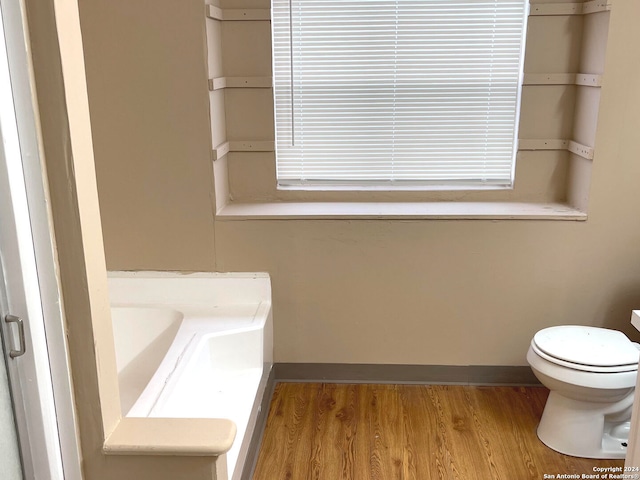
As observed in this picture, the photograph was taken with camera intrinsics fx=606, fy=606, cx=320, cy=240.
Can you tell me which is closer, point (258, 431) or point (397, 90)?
point (258, 431)

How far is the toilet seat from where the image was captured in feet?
7.13

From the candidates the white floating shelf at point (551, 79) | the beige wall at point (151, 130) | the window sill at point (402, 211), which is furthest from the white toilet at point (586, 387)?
the beige wall at point (151, 130)

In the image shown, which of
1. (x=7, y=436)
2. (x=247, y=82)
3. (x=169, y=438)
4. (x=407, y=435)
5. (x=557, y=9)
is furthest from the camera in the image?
(x=247, y=82)

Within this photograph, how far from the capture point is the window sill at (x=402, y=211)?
2604 millimetres

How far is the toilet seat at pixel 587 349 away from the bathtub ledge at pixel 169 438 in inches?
54.9

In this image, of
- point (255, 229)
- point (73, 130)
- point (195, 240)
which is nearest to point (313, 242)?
point (255, 229)

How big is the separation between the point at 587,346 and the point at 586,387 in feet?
0.58

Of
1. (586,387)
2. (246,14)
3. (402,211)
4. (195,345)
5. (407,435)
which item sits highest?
(246,14)

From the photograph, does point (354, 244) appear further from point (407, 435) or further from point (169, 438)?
point (169, 438)

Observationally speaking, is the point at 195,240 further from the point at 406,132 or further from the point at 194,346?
the point at 406,132

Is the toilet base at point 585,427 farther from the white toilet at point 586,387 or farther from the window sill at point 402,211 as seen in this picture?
the window sill at point 402,211

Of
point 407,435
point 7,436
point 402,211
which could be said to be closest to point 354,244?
point 402,211

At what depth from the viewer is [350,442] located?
2387 mm

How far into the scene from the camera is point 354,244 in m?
2.66
